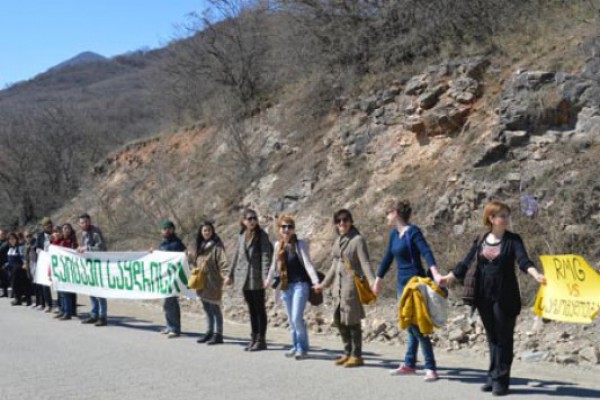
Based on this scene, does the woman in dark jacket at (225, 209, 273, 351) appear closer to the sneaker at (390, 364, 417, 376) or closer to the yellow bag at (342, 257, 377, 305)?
the yellow bag at (342, 257, 377, 305)

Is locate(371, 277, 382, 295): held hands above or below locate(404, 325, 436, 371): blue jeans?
above

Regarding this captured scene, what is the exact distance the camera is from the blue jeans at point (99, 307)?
14430 mm

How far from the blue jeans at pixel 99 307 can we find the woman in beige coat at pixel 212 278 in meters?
3.20

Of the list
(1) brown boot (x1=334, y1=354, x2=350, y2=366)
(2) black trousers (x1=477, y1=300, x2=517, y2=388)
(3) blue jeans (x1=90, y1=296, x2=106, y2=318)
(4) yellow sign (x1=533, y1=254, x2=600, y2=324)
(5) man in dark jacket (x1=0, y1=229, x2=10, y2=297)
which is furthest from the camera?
(5) man in dark jacket (x1=0, y1=229, x2=10, y2=297)

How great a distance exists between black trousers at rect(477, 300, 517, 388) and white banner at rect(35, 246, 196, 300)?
5.98 metres

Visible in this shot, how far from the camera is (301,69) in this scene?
2317cm

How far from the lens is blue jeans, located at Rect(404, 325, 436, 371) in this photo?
860 cm

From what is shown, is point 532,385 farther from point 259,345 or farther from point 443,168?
point 443,168

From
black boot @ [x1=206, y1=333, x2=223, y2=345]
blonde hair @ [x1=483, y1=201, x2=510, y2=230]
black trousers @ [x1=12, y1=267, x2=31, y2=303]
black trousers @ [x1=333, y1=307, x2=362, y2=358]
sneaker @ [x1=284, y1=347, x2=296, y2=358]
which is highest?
blonde hair @ [x1=483, y1=201, x2=510, y2=230]

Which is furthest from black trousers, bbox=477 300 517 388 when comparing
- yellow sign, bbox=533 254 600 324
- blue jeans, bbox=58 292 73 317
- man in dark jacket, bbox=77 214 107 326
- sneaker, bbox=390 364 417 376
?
blue jeans, bbox=58 292 73 317

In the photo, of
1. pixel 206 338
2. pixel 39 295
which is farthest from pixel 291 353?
pixel 39 295

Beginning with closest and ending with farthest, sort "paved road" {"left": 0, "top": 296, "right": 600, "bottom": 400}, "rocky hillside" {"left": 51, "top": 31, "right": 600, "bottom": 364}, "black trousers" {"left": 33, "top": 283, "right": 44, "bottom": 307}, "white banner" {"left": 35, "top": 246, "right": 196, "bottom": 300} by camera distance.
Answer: "paved road" {"left": 0, "top": 296, "right": 600, "bottom": 400} → "rocky hillside" {"left": 51, "top": 31, "right": 600, "bottom": 364} → "white banner" {"left": 35, "top": 246, "right": 196, "bottom": 300} → "black trousers" {"left": 33, "top": 283, "right": 44, "bottom": 307}

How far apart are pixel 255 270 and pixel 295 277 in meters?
0.84

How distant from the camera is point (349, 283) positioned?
9500 mm
